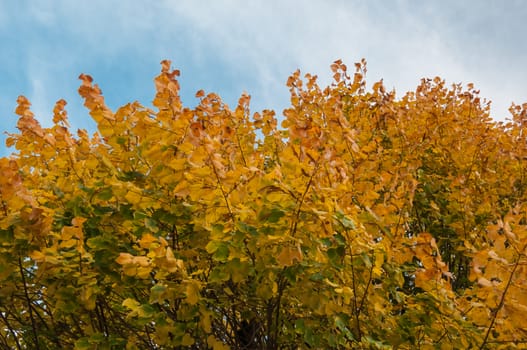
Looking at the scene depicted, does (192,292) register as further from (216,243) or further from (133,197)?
(133,197)

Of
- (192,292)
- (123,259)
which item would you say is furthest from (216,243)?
(123,259)

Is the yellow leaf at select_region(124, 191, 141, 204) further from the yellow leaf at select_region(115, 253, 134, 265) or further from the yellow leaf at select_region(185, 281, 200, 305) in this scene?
the yellow leaf at select_region(185, 281, 200, 305)

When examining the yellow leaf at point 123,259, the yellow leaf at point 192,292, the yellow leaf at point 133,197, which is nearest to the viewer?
the yellow leaf at point 123,259

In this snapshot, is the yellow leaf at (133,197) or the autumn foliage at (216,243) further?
the yellow leaf at (133,197)

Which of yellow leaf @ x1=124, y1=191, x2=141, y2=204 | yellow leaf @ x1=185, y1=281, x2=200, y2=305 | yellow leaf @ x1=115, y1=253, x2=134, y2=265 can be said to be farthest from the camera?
yellow leaf @ x1=124, y1=191, x2=141, y2=204

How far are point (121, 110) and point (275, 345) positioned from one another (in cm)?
202

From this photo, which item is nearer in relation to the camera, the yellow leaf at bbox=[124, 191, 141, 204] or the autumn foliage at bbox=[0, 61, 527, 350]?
the autumn foliage at bbox=[0, 61, 527, 350]

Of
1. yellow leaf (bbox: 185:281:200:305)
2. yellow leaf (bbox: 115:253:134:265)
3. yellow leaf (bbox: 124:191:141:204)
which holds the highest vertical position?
yellow leaf (bbox: 124:191:141:204)

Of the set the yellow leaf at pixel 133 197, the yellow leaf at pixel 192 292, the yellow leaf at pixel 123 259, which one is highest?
the yellow leaf at pixel 133 197

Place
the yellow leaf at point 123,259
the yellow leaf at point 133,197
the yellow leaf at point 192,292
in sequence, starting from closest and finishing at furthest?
the yellow leaf at point 123,259
the yellow leaf at point 192,292
the yellow leaf at point 133,197

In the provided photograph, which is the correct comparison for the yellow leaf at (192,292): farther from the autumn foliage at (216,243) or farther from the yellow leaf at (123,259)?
the yellow leaf at (123,259)

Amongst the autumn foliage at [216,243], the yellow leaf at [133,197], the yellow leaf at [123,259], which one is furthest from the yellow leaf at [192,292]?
the yellow leaf at [133,197]

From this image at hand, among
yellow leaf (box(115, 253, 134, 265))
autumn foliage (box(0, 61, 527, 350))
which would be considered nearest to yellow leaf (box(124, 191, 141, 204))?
autumn foliage (box(0, 61, 527, 350))

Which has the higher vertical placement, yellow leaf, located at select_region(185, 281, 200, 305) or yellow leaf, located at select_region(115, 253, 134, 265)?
yellow leaf, located at select_region(115, 253, 134, 265)
